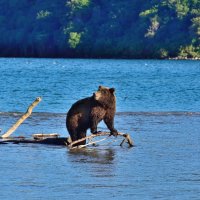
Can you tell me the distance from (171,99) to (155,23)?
8950 cm

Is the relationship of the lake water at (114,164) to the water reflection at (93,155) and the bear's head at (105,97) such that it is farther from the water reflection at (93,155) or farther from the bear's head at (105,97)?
the bear's head at (105,97)

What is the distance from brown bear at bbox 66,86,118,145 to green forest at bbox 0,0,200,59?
110 metres

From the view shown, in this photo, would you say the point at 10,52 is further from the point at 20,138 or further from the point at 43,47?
the point at 20,138

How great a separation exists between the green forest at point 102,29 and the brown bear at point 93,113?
10958 centimetres

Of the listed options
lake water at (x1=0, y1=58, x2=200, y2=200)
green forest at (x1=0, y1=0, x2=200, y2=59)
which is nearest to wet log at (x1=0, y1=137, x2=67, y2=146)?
lake water at (x1=0, y1=58, x2=200, y2=200)

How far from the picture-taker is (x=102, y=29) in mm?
141125

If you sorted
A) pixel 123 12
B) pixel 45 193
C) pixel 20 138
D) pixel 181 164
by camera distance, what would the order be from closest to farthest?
pixel 45 193
pixel 181 164
pixel 20 138
pixel 123 12

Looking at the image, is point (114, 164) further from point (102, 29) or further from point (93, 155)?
point (102, 29)

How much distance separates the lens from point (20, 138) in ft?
69.5

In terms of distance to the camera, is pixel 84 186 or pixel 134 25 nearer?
pixel 84 186

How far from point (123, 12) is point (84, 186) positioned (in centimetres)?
12680

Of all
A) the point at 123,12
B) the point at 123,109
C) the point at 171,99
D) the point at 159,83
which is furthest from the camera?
the point at 123,12

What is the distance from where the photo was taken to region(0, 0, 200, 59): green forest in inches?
5207

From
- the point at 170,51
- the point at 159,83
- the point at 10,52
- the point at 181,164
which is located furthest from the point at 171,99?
the point at 10,52
